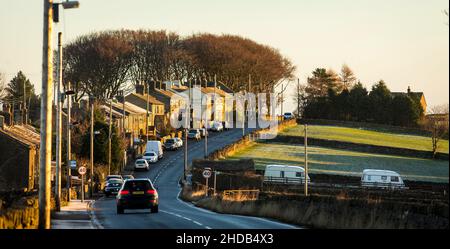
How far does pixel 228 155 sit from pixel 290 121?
→ 146 ft

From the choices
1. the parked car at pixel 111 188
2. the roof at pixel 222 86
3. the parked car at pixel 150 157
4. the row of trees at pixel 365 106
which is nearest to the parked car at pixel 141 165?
the parked car at pixel 150 157

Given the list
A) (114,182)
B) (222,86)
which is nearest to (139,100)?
(222,86)

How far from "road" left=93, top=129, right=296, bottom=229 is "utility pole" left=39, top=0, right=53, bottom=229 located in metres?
4.65

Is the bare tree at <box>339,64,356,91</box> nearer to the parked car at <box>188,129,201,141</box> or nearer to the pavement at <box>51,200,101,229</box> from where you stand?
the parked car at <box>188,129,201,141</box>

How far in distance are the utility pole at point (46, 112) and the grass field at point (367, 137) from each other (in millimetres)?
100016

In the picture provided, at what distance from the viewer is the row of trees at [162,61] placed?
5866 inches

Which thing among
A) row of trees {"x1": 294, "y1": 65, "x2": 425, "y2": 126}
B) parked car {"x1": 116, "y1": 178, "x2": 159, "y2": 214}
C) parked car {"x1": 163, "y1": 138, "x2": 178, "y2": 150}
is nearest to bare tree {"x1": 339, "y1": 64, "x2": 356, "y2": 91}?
row of trees {"x1": 294, "y1": 65, "x2": 425, "y2": 126}

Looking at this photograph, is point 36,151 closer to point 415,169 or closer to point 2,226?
point 415,169

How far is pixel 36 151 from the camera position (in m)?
83.8

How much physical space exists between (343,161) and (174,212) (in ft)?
235

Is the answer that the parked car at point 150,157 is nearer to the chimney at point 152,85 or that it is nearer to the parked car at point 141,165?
the parked car at point 141,165

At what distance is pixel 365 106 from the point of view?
530 ft
